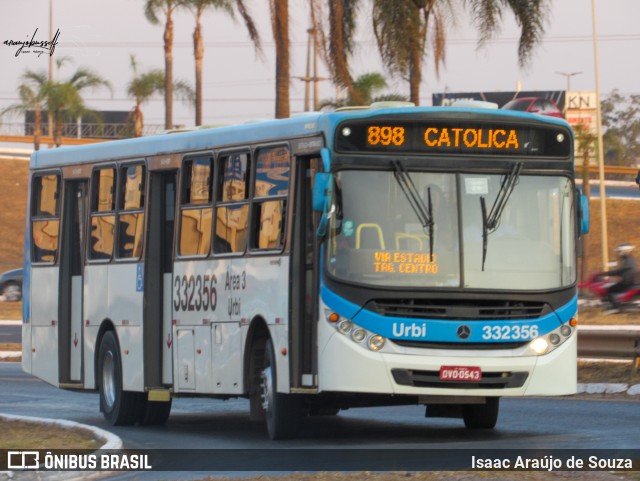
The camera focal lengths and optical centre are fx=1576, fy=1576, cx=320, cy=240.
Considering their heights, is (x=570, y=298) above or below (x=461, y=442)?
above

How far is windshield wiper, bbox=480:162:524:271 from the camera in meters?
14.0

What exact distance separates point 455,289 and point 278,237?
1.85 m

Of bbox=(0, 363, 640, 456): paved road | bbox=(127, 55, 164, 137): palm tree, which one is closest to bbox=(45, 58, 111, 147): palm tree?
bbox=(127, 55, 164, 137): palm tree

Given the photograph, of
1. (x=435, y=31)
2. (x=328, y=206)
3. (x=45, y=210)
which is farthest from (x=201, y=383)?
(x=435, y=31)

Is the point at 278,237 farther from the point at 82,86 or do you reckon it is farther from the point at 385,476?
the point at 82,86

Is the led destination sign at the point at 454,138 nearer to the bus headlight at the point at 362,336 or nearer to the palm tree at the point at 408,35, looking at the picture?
the bus headlight at the point at 362,336

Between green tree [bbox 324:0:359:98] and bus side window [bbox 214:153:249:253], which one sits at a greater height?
green tree [bbox 324:0:359:98]

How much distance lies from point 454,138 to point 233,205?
2482 millimetres

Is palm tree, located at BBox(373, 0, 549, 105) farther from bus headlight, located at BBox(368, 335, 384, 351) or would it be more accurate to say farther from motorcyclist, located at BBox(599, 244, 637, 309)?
bus headlight, located at BBox(368, 335, 384, 351)

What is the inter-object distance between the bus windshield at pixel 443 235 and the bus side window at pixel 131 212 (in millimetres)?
4148

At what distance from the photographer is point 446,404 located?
1472cm

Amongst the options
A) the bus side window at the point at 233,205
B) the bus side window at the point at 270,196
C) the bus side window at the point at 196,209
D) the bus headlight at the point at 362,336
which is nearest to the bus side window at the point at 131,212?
the bus side window at the point at 196,209

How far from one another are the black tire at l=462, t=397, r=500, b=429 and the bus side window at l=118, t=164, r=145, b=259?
4.22 metres

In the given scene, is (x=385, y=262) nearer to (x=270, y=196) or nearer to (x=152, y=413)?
(x=270, y=196)
